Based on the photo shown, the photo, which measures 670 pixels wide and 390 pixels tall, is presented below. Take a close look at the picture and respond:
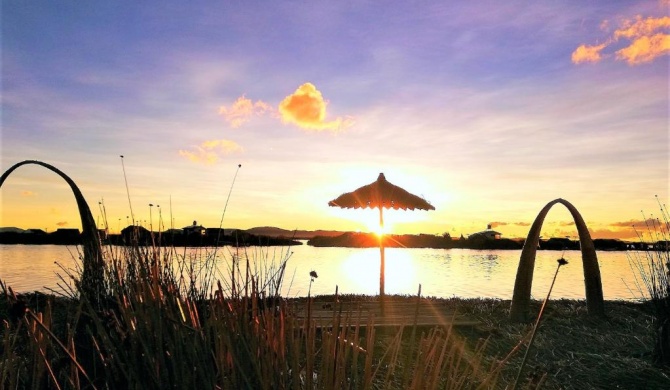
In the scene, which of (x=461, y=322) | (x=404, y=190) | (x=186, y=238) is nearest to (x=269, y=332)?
(x=186, y=238)

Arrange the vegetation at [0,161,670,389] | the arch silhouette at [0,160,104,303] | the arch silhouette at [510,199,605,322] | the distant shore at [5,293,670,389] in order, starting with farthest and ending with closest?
the arch silhouette at [510,199,605,322]
the distant shore at [5,293,670,389]
the arch silhouette at [0,160,104,303]
the vegetation at [0,161,670,389]

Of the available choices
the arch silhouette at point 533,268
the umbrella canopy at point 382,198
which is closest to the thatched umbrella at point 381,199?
the umbrella canopy at point 382,198

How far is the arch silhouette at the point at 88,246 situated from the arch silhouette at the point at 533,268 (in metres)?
5.88

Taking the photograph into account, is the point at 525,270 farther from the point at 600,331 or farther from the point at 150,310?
the point at 150,310

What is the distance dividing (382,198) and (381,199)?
4cm

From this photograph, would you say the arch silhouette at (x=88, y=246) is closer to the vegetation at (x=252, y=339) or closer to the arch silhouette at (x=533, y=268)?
the vegetation at (x=252, y=339)

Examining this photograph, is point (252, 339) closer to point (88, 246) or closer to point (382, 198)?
point (88, 246)

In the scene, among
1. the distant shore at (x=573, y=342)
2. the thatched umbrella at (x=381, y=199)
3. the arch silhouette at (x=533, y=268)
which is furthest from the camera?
A: the thatched umbrella at (x=381, y=199)

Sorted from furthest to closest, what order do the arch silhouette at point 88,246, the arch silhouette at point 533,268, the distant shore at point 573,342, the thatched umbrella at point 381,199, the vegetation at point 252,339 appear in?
1. the thatched umbrella at point 381,199
2. the arch silhouette at point 533,268
3. the distant shore at point 573,342
4. the arch silhouette at point 88,246
5. the vegetation at point 252,339

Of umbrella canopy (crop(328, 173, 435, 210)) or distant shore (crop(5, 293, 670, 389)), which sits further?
umbrella canopy (crop(328, 173, 435, 210))

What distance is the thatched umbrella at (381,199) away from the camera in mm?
9430

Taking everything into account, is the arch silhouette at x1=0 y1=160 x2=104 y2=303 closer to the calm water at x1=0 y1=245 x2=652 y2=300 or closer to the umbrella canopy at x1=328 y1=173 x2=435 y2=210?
the calm water at x1=0 y1=245 x2=652 y2=300

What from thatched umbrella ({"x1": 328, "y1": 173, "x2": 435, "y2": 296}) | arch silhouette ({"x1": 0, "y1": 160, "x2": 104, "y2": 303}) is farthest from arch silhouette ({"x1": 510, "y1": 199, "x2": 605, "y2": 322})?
arch silhouette ({"x1": 0, "y1": 160, "x2": 104, "y2": 303})

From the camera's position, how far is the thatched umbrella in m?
9.43
